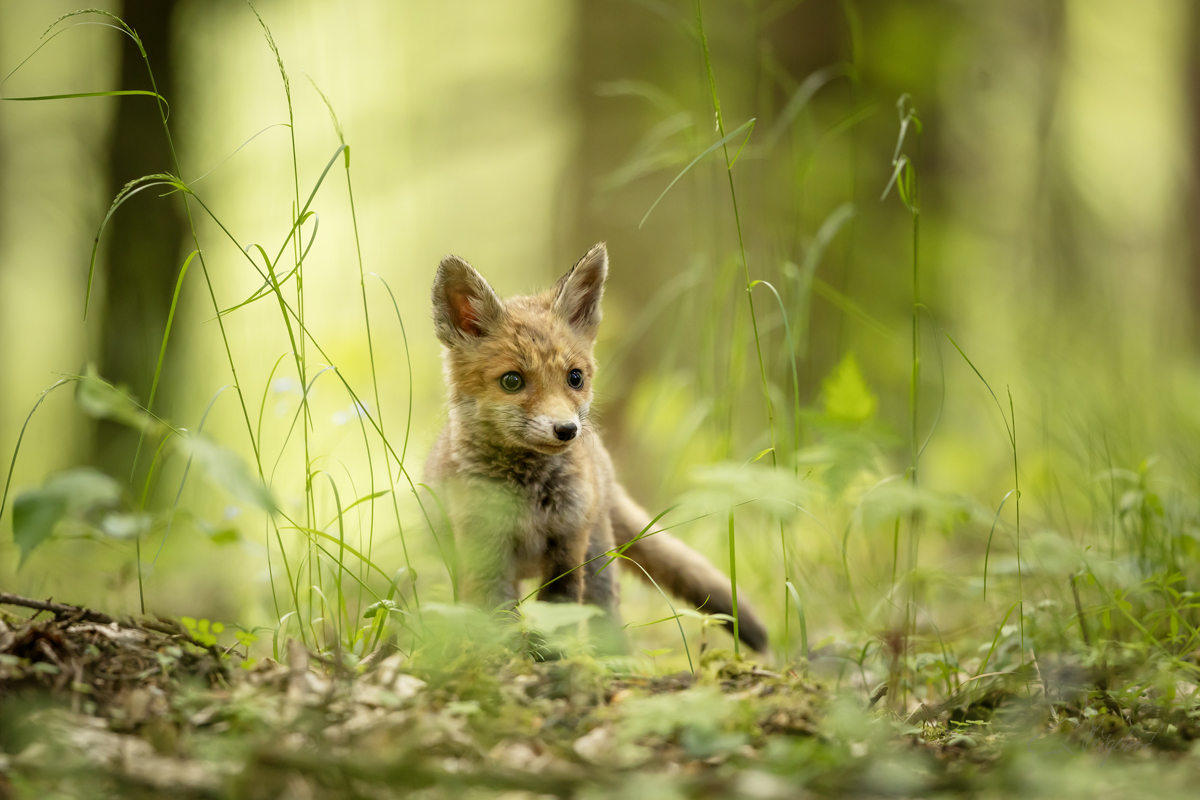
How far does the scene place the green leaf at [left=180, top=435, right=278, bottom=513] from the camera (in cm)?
140

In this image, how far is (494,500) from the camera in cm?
285

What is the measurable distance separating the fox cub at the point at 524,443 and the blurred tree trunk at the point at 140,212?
3391mm

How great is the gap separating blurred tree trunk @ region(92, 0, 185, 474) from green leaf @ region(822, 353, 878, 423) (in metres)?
4.68

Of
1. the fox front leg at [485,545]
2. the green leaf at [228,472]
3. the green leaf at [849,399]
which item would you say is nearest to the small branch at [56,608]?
the green leaf at [228,472]

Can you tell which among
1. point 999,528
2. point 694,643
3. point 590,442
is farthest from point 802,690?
point 999,528

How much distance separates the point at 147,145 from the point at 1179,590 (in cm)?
656

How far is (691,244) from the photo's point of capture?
271 inches

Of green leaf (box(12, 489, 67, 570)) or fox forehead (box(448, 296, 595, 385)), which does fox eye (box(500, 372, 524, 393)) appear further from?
green leaf (box(12, 489, 67, 570))

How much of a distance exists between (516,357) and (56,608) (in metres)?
1.64

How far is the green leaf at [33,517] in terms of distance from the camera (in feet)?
4.96

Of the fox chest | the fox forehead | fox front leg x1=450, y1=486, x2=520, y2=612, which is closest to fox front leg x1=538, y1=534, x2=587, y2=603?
the fox chest

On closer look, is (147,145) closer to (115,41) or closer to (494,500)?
(115,41)

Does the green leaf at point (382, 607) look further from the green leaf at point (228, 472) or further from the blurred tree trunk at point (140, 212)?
the blurred tree trunk at point (140, 212)

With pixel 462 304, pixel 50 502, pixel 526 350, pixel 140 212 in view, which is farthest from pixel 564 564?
pixel 140 212
